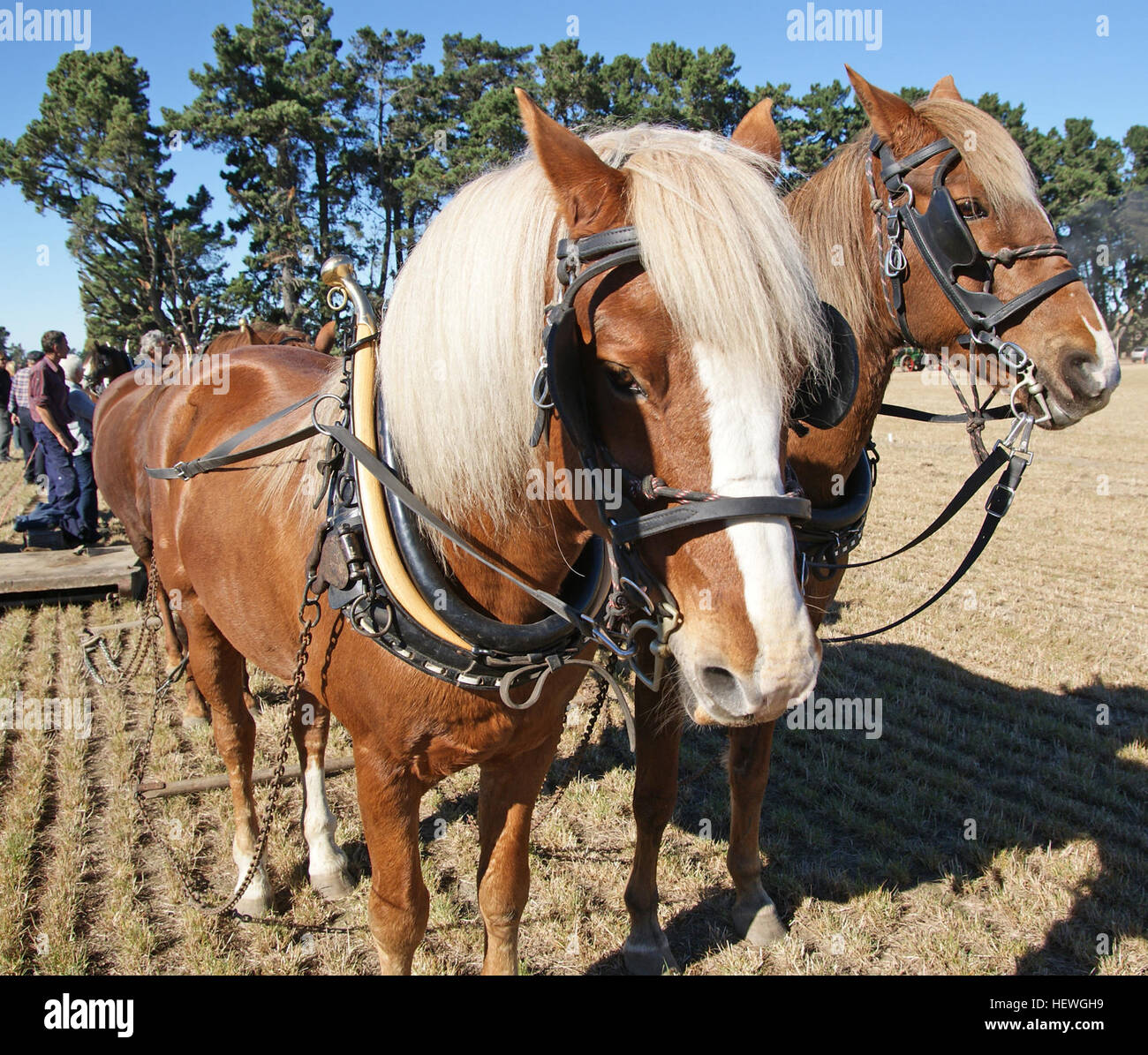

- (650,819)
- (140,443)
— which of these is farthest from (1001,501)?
(140,443)

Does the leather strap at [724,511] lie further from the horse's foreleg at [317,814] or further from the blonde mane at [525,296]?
the horse's foreleg at [317,814]

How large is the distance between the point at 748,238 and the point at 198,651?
110 inches

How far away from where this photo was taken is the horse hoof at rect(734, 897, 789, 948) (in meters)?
2.94

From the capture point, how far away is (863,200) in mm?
2674

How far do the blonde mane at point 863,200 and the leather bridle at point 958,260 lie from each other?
87 mm

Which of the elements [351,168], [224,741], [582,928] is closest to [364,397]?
[224,741]

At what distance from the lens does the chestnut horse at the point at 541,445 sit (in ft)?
4.18

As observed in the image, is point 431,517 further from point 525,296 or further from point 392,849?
point 392,849

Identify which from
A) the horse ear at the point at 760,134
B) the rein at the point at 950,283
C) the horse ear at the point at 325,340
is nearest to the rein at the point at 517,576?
the horse ear at the point at 760,134

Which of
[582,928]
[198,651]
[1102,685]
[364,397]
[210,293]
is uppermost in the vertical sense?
[210,293]

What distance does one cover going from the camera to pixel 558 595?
6.20 ft

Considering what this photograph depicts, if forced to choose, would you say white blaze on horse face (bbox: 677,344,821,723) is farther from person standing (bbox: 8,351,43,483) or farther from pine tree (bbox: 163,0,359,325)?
pine tree (bbox: 163,0,359,325)

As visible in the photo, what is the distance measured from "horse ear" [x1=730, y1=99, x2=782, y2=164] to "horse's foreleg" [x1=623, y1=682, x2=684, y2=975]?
1.82m
